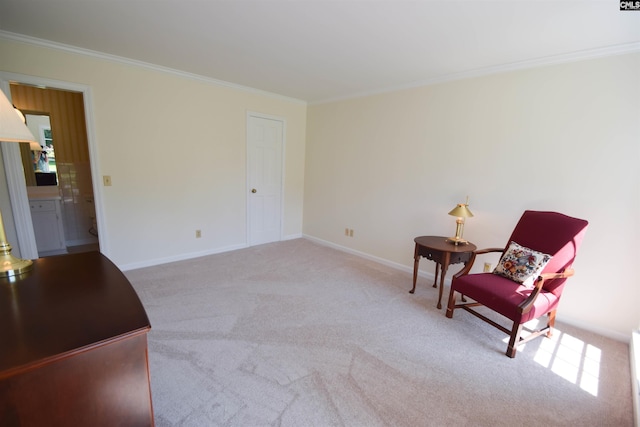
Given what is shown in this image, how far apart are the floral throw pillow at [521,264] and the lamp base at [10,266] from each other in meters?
3.40

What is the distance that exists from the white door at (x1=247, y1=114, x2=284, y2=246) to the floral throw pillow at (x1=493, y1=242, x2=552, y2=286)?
3.48 meters

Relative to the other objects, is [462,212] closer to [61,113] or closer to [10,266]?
[10,266]

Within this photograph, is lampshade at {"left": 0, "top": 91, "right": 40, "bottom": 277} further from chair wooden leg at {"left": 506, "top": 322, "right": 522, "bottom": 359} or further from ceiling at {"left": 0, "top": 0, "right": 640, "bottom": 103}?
chair wooden leg at {"left": 506, "top": 322, "right": 522, "bottom": 359}

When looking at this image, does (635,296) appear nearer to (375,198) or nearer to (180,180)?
(375,198)

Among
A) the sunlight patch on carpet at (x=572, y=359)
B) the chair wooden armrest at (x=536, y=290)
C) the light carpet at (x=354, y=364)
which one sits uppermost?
the chair wooden armrest at (x=536, y=290)

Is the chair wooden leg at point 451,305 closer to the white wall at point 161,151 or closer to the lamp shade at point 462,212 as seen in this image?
the lamp shade at point 462,212

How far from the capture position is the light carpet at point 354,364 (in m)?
1.66

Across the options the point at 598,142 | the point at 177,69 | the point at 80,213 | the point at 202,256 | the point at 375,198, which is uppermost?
the point at 177,69

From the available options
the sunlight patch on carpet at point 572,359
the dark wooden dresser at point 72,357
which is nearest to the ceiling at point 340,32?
the dark wooden dresser at point 72,357

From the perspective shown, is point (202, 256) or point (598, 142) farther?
point (202, 256)

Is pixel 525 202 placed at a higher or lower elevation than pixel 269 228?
higher

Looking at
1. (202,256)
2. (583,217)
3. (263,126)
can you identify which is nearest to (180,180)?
(202,256)

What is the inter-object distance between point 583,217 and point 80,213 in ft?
21.8

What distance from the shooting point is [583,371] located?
205 centimetres
